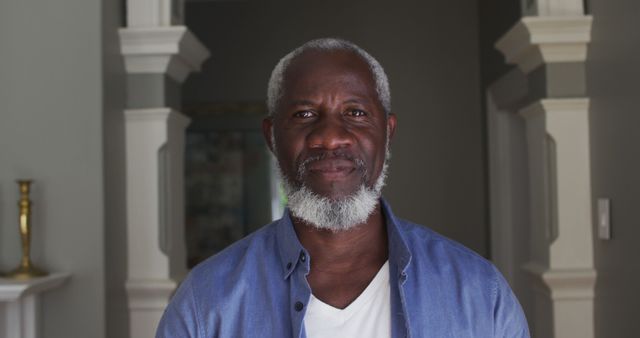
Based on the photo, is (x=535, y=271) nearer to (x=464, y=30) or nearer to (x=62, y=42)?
(x=62, y=42)

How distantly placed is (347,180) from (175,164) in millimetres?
1731

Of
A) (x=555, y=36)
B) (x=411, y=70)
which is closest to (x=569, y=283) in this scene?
(x=555, y=36)

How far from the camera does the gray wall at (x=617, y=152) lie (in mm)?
2287

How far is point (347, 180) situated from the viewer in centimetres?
144

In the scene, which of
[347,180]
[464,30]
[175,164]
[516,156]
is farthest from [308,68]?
[464,30]

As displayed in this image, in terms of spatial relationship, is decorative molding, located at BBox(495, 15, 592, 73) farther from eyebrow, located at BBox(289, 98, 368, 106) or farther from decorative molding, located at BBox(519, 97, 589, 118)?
eyebrow, located at BBox(289, 98, 368, 106)

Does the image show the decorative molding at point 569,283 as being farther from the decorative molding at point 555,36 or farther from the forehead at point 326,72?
the forehead at point 326,72

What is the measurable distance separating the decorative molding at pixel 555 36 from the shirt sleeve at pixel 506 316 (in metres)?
1.44

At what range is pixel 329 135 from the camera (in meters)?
1.42

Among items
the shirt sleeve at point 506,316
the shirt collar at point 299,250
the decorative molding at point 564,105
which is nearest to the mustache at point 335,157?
the shirt collar at point 299,250

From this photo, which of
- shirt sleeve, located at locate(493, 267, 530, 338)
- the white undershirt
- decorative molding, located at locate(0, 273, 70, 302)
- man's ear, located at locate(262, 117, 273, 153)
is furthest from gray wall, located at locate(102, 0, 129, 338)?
shirt sleeve, located at locate(493, 267, 530, 338)

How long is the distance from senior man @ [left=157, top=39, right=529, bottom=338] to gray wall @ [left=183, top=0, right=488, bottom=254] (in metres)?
3.36

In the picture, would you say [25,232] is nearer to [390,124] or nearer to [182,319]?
[182,319]

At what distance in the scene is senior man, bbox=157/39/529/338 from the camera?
1398 millimetres
